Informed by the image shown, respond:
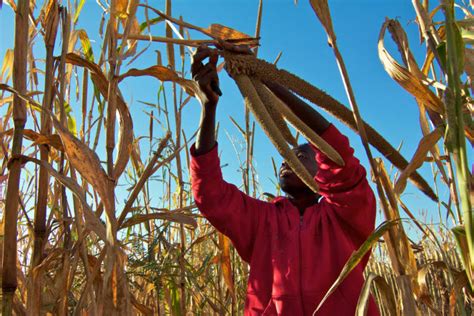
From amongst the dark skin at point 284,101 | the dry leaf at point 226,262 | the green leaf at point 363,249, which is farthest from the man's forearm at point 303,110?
the dry leaf at point 226,262

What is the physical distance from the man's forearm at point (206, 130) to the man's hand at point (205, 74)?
13 centimetres

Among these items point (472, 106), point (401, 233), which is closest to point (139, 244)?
point (401, 233)

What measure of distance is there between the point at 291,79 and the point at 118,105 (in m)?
0.64

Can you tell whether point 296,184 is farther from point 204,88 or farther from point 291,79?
point 291,79

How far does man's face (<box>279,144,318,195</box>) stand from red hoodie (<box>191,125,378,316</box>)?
83mm

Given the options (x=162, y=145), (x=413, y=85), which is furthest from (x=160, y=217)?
(x=413, y=85)

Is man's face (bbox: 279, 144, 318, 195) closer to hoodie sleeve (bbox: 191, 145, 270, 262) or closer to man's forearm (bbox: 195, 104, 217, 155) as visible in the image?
hoodie sleeve (bbox: 191, 145, 270, 262)

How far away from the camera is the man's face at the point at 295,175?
1836mm

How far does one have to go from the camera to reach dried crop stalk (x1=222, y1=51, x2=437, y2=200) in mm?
833

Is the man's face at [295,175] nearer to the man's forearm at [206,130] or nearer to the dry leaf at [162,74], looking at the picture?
the man's forearm at [206,130]

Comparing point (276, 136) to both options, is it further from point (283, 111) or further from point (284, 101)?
point (284, 101)

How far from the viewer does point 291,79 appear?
84 cm

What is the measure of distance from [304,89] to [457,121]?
250 mm

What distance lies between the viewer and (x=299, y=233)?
1690 mm
